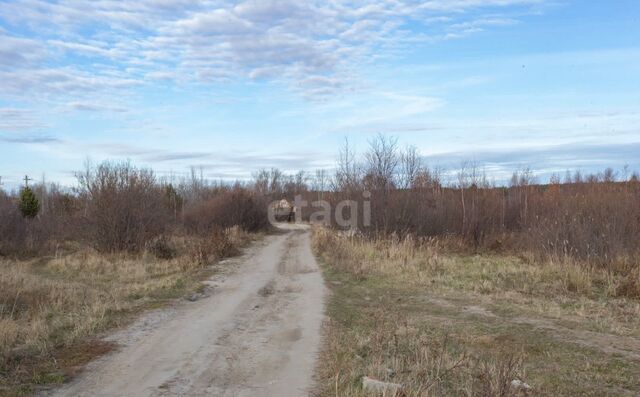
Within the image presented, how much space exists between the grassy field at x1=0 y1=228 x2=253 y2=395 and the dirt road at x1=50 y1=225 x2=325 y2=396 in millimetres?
469

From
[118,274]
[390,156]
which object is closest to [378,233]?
[390,156]

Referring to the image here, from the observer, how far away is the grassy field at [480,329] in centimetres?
619

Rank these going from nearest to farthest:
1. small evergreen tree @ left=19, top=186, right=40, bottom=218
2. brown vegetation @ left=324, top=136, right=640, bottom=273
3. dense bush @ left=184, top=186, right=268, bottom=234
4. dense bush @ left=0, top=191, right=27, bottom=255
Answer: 1. brown vegetation @ left=324, top=136, right=640, bottom=273
2. dense bush @ left=0, top=191, right=27, bottom=255
3. dense bush @ left=184, top=186, right=268, bottom=234
4. small evergreen tree @ left=19, top=186, right=40, bottom=218

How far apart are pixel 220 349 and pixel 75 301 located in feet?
16.2

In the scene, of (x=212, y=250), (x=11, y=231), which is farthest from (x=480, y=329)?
(x=11, y=231)

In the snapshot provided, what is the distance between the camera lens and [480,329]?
9148mm

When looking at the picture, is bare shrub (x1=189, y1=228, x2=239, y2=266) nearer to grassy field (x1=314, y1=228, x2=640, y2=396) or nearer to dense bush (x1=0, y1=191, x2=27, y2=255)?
grassy field (x1=314, y1=228, x2=640, y2=396)

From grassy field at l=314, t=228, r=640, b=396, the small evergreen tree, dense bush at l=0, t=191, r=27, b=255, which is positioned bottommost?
grassy field at l=314, t=228, r=640, b=396

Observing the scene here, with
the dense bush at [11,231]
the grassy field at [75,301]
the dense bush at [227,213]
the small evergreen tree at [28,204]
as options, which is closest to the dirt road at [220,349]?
the grassy field at [75,301]

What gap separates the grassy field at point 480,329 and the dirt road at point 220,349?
471 millimetres

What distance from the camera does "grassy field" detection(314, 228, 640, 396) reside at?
20.3ft

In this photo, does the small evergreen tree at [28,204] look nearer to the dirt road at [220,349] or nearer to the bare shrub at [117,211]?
the bare shrub at [117,211]

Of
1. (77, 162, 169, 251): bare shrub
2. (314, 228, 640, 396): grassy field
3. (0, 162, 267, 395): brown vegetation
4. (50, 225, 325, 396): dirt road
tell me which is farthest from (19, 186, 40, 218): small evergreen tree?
(50, 225, 325, 396): dirt road

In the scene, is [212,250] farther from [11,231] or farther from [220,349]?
[220,349]
